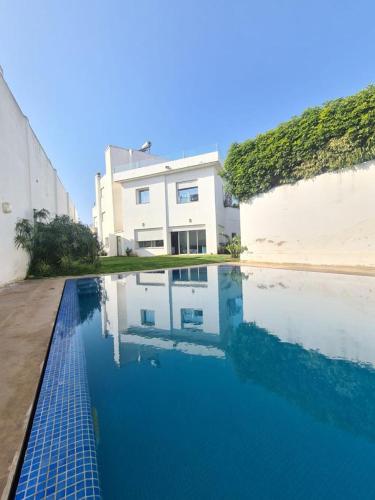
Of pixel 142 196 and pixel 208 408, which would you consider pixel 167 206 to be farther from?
pixel 208 408

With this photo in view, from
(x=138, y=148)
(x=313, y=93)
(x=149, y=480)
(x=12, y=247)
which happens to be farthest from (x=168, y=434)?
(x=138, y=148)

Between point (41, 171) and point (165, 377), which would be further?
point (41, 171)

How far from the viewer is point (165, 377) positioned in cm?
312

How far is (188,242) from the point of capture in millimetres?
21266

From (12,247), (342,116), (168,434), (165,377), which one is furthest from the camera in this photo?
(342,116)

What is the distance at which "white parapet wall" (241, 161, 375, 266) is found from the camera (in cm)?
1044

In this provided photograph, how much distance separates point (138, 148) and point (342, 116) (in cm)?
2318

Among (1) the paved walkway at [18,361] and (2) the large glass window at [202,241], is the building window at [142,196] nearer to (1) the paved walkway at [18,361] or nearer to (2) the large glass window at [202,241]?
(2) the large glass window at [202,241]

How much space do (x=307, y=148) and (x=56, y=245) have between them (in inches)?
514

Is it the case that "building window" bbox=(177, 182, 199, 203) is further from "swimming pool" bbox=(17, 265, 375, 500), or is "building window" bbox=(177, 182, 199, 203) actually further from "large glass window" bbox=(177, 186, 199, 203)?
"swimming pool" bbox=(17, 265, 375, 500)

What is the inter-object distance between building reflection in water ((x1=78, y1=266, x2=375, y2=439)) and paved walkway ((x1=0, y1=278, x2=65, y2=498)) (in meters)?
1.15

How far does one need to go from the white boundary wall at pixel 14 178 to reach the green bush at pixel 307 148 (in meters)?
11.2

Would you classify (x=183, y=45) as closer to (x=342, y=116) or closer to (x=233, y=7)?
(x=233, y=7)

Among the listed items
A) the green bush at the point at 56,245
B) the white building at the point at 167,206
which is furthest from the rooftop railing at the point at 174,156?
the green bush at the point at 56,245
